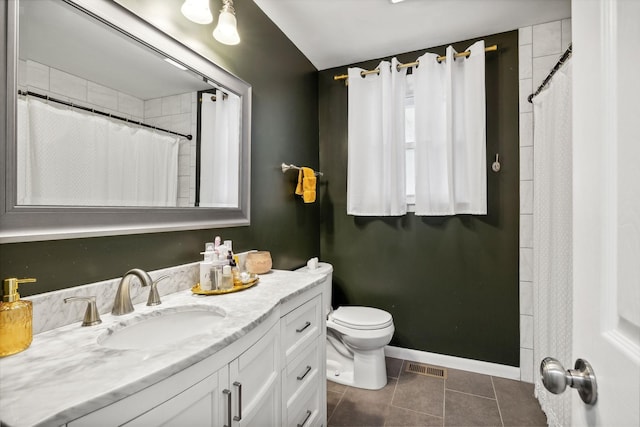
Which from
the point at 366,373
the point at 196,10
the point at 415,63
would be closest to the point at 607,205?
the point at 196,10

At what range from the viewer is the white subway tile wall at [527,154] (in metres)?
2.04

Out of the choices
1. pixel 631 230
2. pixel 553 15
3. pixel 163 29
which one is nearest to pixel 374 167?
pixel 553 15

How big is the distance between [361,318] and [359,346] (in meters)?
0.18

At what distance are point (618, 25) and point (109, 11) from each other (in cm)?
135

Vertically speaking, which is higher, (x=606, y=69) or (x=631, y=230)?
(x=606, y=69)

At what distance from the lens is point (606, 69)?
467 millimetres

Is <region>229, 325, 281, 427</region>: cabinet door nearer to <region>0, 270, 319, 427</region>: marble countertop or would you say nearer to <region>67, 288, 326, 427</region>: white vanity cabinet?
<region>67, 288, 326, 427</region>: white vanity cabinet

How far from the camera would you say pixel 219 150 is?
1521mm

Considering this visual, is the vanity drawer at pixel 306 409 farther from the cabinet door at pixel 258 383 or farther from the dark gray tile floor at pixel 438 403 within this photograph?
the dark gray tile floor at pixel 438 403

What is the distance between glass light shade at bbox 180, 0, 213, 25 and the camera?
1201mm

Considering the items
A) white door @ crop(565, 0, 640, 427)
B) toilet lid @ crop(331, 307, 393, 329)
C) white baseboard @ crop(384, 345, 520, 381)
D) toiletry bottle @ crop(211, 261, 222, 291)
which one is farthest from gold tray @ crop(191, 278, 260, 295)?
white baseboard @ crop(384, 345, 520, 381)

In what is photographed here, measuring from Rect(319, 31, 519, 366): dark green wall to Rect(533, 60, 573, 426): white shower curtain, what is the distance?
0.26 m

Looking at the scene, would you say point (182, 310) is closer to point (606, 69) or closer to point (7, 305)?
point (7, 305)

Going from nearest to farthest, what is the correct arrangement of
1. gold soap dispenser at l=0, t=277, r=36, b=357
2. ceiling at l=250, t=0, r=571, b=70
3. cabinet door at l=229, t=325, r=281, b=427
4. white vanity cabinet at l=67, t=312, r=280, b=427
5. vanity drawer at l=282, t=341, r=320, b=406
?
white vanity cabinet at l=67, t=312, r=280, b=427 < gold soap dispenser at l=0, t=277, r=36, b=357 < cabinet door at l=229, t=325, r=281, b=427 < vanity drawer at l=282, t=341, r=320, b=406 < ceiling at l=250, t=0, r=571, b=70
